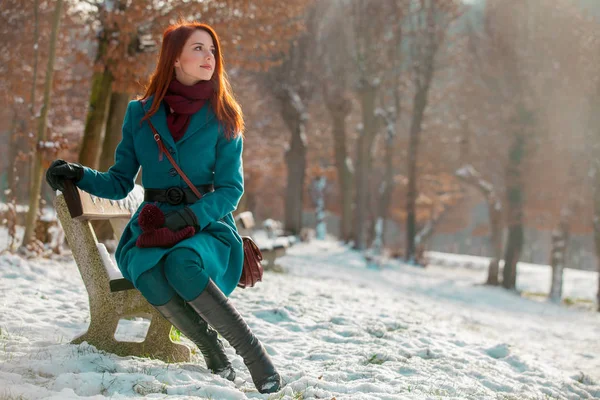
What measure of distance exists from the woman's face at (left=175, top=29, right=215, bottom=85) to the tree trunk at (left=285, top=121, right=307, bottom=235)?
18051 millimetres

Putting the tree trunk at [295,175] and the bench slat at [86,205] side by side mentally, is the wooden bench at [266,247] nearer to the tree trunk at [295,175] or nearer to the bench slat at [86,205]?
the bench slat at [86,205]

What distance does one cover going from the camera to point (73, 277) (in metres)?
7.54

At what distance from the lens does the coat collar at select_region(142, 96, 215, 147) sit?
11.6ft

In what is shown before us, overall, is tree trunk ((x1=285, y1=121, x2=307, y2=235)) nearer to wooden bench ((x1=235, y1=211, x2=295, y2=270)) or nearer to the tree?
the tree

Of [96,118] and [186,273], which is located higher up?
[96,118]

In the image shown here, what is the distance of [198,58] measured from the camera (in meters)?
3.57

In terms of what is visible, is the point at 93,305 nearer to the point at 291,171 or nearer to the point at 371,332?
the point at 371,332

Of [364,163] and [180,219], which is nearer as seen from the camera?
[180,219]

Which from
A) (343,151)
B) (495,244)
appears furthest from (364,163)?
(495,244)

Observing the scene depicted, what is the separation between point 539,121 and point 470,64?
3.05 metres

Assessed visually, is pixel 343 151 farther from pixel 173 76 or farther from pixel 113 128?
pixel 173 76

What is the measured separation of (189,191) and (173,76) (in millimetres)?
658

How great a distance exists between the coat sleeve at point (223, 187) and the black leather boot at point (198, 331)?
17.3 inches

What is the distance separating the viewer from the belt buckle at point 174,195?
11.4ft
